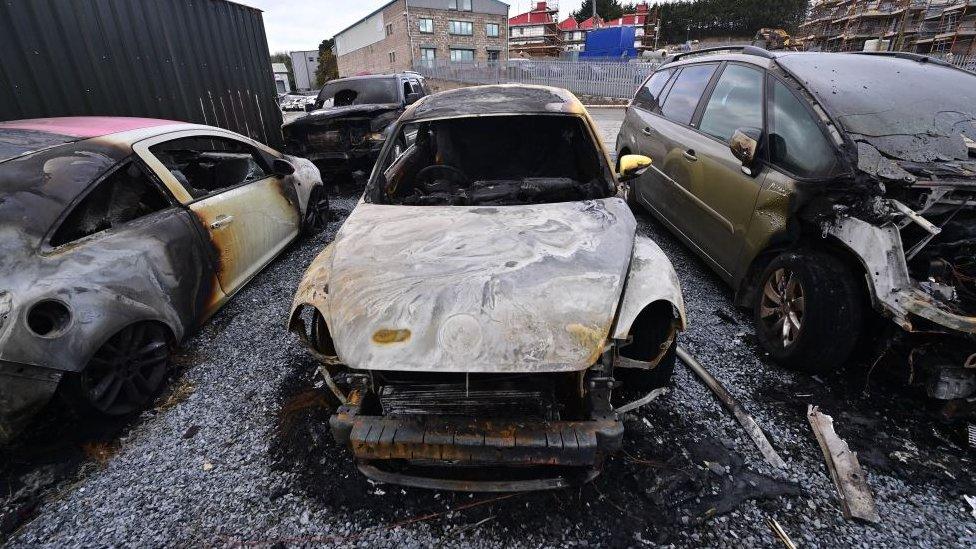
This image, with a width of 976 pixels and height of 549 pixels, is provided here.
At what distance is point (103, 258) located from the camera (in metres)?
2.49

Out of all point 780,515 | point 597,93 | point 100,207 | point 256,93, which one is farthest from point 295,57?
point 780,515

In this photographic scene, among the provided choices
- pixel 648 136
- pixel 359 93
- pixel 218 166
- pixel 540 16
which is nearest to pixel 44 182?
pixel 218 166

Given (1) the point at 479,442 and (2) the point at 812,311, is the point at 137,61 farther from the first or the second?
(2) the point at 812,311

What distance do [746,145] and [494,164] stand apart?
185 centimetres

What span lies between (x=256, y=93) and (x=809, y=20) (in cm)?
5220

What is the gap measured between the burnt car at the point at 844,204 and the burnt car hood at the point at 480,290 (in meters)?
1.15

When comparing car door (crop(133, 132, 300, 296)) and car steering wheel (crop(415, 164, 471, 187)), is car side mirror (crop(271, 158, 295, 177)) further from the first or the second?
car steering wheel (crop(415, 164, 471, 187))

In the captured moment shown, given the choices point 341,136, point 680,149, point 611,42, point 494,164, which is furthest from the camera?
point 611,42

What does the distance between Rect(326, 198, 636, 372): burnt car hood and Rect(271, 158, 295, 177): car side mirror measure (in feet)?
7.22

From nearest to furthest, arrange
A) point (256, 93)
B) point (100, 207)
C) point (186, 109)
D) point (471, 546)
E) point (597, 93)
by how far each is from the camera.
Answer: point (471, 546) < point (100, 207) < point (186, 109) < point (256, 93) < point (597, 93)

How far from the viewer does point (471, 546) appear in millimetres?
1828

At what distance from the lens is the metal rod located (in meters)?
2.18

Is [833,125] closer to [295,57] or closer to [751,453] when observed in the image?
[751,453]

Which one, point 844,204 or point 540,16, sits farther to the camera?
point 540,16
